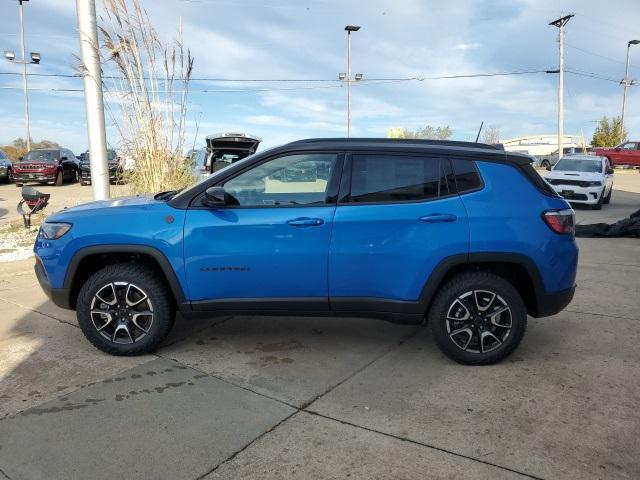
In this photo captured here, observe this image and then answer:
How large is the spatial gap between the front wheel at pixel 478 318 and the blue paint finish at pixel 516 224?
263mm

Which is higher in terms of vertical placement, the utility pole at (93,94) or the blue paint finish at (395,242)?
the utility pole at (93,94)

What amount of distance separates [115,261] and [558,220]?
132 inches

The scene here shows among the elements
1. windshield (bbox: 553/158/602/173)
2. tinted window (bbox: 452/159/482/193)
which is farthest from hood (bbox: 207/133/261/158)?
windshield (bbox: 553/158/602/173)

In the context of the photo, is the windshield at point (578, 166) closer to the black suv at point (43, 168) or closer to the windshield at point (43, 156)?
the black suv at point (43, 168)

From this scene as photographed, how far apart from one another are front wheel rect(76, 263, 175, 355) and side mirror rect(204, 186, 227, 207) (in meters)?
0.76

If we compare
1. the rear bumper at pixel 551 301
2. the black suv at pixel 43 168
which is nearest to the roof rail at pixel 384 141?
the rear bumper at pixel 551 301

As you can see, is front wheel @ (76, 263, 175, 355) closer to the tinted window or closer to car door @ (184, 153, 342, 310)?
car door @ (184, 153, 342, 310)

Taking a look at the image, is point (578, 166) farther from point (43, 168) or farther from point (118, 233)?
point (43, 168)

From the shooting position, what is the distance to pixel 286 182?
3980mm

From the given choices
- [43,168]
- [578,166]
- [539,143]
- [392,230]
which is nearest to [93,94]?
[392,230]

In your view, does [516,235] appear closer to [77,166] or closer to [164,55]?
[164,55]

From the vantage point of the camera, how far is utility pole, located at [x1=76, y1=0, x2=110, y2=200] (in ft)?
23.0

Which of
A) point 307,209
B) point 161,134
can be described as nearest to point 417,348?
point 307,209

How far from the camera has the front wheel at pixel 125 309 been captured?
392 cm
